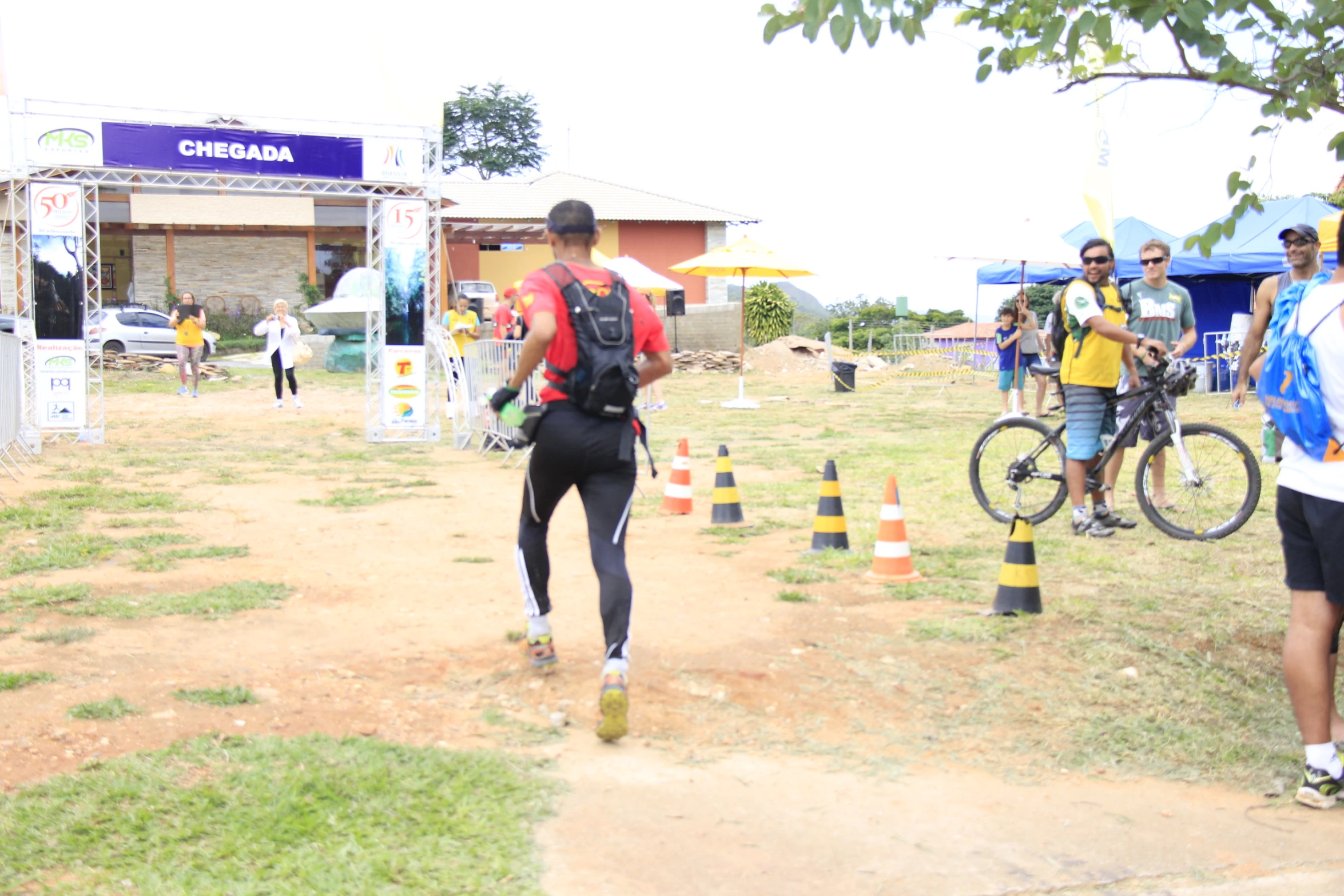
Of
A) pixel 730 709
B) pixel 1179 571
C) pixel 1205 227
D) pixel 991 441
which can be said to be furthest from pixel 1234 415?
pixel 730 709

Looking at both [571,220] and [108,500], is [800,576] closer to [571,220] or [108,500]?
[571,220]

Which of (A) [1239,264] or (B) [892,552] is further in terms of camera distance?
(A) [1239,264]

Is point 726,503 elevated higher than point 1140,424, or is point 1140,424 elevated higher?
point 1140,424

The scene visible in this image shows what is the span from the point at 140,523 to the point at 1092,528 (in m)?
6.75

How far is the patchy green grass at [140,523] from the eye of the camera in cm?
841

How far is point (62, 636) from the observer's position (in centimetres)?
525

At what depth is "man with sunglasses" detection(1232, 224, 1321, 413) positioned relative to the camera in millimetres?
7062

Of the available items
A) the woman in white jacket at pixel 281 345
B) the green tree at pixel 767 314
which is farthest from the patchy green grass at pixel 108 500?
the green tree at pixel 767 314

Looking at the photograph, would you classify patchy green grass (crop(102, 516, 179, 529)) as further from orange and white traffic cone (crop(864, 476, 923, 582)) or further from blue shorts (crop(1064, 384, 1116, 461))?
blue shorts (crop(1064, 384, 1116, 461))

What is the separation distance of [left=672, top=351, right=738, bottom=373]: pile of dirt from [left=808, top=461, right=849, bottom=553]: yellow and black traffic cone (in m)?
23.8

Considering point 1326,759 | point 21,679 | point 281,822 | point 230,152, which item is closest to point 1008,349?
point 230,152

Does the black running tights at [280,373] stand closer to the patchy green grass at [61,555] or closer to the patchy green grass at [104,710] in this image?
the patchy green grass at [61,555]

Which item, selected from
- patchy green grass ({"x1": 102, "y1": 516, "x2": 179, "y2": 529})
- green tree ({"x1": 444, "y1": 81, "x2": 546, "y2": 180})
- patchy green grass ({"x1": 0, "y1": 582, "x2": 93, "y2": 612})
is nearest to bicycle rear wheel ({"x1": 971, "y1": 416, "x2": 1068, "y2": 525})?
patchy green grass ({"x1": 0, "y1": 582, "x2": 93, "y2": 612})

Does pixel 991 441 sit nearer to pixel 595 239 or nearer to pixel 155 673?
pixel 595 239
